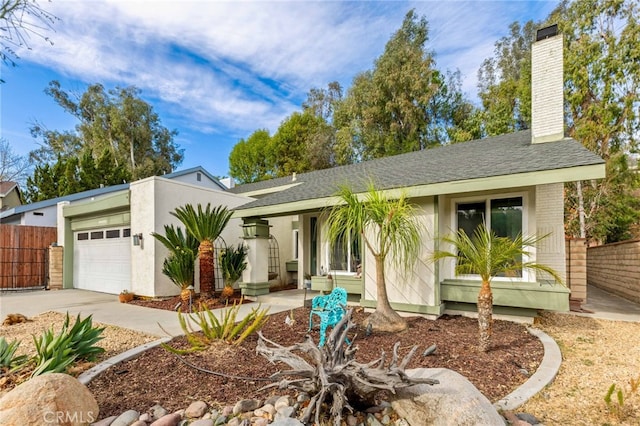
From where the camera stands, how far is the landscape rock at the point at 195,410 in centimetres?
290

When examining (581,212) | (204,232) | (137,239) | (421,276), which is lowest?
(421,276)

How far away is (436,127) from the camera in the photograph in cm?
2216

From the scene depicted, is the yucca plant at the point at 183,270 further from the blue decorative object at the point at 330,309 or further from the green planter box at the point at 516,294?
the green planter box at the point at 516,294

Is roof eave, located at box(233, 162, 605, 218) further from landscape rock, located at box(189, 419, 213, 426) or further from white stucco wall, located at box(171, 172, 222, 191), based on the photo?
white stucco wall, located at box(171, 172, 222, 191)

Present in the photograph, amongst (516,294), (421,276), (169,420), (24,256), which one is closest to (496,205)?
(516,294)

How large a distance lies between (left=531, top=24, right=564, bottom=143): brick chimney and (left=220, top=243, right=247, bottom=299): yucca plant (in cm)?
827

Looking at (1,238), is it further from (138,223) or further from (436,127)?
(436,127)

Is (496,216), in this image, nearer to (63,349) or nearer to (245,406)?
(245,406)

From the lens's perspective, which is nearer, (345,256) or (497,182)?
(497,182)

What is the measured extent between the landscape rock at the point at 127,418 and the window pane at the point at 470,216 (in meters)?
6.31

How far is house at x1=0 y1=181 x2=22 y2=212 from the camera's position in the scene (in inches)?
1001

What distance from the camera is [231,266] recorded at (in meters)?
9.28

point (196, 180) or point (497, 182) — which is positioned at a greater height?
point (196, 180)
